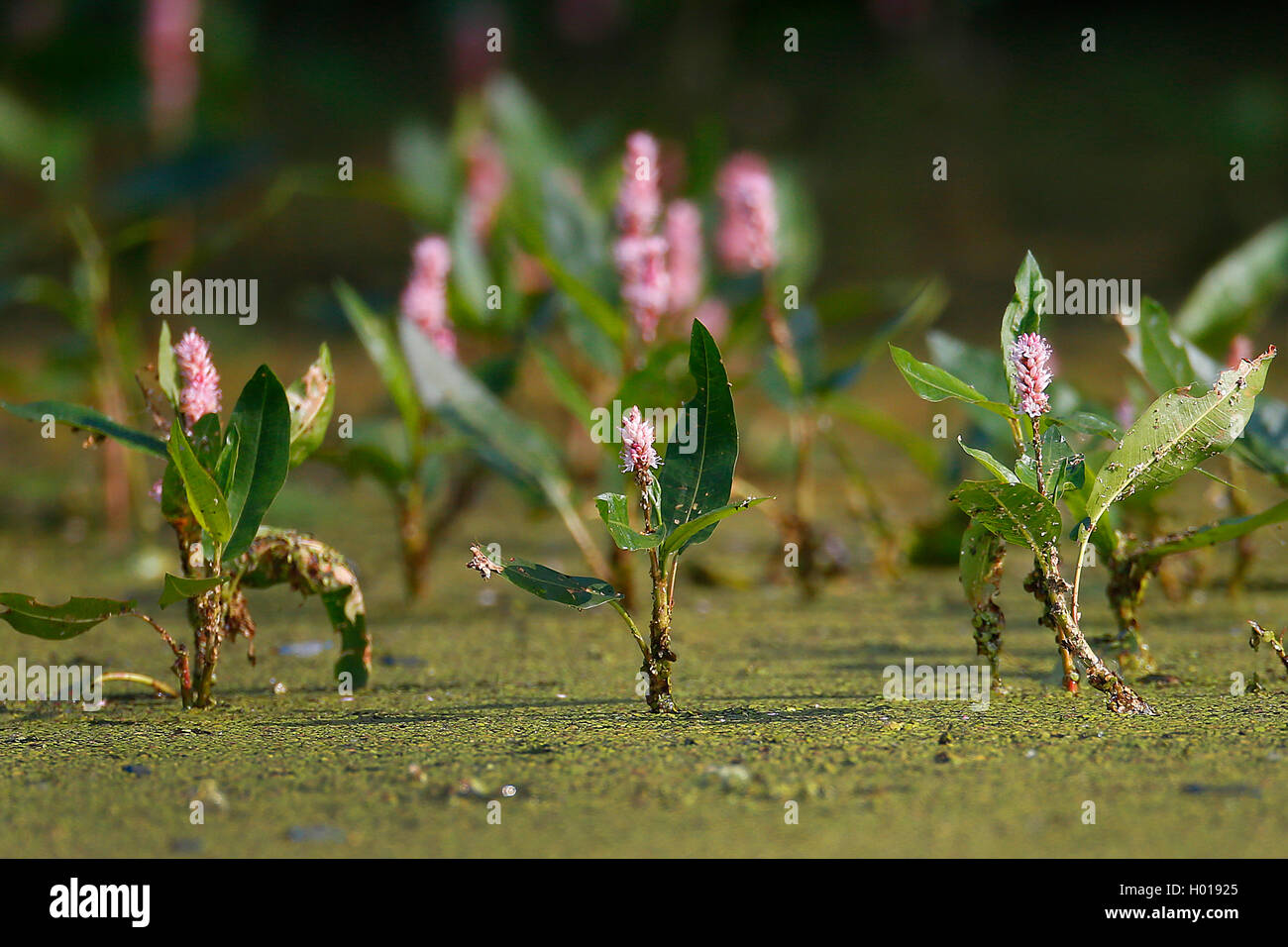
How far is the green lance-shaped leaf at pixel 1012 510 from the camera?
154cm

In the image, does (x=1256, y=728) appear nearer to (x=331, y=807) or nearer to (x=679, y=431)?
(x=679, y=431)

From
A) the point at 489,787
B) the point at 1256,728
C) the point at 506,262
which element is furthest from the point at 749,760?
the point at 506,262

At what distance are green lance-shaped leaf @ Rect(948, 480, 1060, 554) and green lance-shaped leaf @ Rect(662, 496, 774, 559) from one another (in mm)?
240

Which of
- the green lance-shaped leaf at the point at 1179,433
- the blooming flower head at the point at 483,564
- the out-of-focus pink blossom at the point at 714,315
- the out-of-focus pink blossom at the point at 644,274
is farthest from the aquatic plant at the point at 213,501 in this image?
the out-of-focus pink blossom at the point at 714,315

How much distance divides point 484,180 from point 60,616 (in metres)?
2.19

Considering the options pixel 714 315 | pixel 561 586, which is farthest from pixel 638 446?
pixel 714 315

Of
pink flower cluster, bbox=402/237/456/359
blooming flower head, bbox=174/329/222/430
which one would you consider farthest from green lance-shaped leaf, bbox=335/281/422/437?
blooming flower head, bbox=174/329/222/430

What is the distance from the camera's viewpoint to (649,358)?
2162 millimetres

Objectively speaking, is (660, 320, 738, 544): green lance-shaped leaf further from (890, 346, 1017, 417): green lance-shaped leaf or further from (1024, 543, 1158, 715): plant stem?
(1024, 543, 1158, 715): plant stem

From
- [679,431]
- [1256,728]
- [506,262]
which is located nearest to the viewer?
[1256,728]

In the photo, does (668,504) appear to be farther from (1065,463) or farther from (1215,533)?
(1215,533)

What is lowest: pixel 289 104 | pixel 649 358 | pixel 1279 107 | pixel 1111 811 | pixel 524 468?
pixel 1111 811

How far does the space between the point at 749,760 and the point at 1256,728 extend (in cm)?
63

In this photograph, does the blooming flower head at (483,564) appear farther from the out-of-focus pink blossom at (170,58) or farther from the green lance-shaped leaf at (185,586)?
the out-of-focus pink blossom at (170,58)
